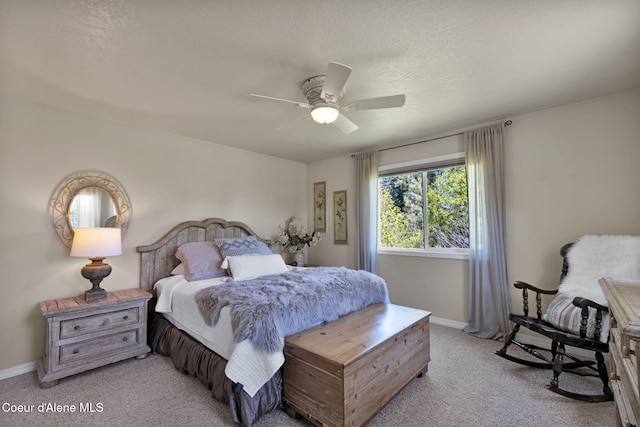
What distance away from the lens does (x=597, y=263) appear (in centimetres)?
244

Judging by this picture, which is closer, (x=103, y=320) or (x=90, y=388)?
(x=90, y=388)

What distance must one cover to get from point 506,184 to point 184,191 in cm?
386

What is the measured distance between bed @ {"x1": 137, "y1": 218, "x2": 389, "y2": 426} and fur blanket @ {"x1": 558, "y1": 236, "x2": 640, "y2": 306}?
1636 millimetres

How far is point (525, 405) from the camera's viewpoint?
198 centimetres

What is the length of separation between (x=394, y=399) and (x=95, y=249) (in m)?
2.81

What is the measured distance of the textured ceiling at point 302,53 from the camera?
1.56 m

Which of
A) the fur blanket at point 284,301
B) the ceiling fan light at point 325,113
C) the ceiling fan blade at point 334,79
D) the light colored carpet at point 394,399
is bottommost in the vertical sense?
the light colored carpet at point 394,399

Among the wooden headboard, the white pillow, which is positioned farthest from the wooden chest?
the wooden headboard

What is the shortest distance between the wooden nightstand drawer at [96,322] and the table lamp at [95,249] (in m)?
0.21

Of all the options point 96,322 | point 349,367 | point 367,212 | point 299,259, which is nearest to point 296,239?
point 299,259

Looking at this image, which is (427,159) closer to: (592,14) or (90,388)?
(592,14)

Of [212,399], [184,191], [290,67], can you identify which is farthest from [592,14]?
[184,191]

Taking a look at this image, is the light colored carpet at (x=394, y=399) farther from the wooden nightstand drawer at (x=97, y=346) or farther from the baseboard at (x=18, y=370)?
the wooden nightstand drawer at (x=97, y=346)

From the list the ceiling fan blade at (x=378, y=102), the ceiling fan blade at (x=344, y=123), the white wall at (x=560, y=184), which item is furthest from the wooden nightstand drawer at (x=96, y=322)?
the white wall at (x=560, y=184)
